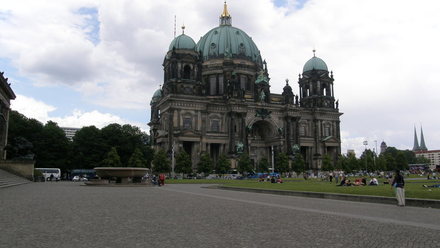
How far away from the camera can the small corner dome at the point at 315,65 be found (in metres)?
104

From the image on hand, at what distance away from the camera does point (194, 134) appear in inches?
3253

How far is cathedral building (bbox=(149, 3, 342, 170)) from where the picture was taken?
3337 inches

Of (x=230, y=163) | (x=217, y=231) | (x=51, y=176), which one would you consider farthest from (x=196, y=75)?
(x=217, y=231)

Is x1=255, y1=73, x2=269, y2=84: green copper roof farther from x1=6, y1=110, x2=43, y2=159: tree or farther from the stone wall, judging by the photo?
the stone wall

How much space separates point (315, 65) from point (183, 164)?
4966cm

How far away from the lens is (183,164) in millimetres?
74188

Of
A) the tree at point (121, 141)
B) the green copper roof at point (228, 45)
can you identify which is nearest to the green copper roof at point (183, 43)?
the green copper roof at point (228, 45)

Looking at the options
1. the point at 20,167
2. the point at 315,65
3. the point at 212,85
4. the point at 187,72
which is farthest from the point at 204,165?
the point at 315,65

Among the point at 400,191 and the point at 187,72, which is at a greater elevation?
the point at 187,72

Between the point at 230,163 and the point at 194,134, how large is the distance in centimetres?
975

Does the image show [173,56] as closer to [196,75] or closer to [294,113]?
[196,75]

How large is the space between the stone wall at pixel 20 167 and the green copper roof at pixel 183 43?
47363 millimetres

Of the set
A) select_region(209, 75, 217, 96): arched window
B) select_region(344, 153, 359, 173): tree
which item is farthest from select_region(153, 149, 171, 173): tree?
select_region(344, 153, 359, 173): tree

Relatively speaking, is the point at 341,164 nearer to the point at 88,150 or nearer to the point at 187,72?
the point at 187,72
